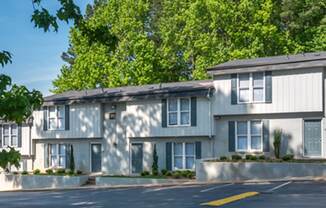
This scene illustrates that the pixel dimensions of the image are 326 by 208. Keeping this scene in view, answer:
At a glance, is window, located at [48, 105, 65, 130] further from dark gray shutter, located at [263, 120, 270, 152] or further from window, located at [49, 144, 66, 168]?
dark gray shutter, located at [263, 120, 270, 152]

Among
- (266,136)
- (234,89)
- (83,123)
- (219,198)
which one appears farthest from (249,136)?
(219,198)

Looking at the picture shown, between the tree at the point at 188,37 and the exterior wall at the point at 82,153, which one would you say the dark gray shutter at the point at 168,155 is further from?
the tree at the point at 188,37

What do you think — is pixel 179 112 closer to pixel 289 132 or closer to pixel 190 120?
pixel 190 120

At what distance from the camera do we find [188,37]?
1752 inches

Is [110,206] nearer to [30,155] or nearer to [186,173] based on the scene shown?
[186,173]

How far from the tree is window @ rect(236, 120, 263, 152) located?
1191 centimetres

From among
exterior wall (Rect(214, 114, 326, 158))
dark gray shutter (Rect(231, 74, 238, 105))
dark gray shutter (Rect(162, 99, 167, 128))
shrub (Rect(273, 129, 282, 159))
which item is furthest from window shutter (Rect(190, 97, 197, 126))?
shrub (Rect(273, 129, 282, 159))

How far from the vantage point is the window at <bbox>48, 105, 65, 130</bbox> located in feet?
117

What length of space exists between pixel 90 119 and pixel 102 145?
182cm

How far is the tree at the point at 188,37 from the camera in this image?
41.8 m

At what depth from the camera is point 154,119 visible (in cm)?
3172

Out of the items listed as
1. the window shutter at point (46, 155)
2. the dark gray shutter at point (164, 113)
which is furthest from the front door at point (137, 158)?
the window shutter at point (46, 155)

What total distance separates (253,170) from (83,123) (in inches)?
532

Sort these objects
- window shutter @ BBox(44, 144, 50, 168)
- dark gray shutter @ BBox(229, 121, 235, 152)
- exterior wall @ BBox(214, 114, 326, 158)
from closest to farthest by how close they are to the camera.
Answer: exterior wall @ BBox(214, 114, 326, 158) → dark gray shutter @ BBox(229, 121, 235, 152) → window shutter @ BBox(44, 144, 50, 168)
